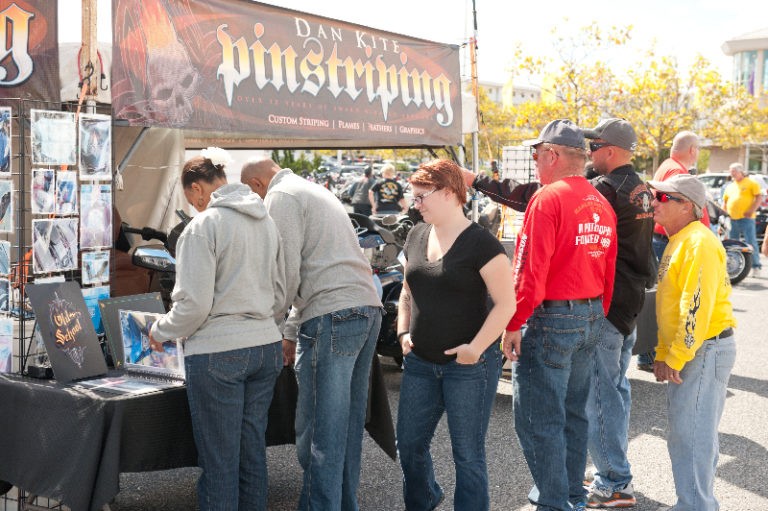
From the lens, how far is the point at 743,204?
13.7 meters

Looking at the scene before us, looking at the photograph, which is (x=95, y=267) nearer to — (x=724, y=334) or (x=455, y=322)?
(x=455, y=322)

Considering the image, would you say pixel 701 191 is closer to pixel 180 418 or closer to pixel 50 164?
pixel 180 418

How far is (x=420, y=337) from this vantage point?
350 cm

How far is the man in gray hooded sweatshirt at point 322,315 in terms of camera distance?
3443 mm

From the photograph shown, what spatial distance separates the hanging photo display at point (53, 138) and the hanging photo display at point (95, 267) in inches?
18.9

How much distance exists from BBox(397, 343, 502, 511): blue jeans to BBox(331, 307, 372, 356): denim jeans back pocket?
0.26 m

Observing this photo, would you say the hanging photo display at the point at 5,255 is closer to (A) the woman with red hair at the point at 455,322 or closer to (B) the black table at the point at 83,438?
(B) the black table at the point at 83,438

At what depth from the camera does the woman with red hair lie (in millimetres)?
3355

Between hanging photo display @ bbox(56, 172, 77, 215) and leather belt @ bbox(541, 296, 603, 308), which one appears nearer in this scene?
leather belt @ bbox(541, 296, 603, 308)

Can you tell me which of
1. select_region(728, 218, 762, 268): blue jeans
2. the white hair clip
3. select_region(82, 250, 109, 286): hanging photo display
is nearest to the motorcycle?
select_region(82, 250, 109, 286): hanging photo display

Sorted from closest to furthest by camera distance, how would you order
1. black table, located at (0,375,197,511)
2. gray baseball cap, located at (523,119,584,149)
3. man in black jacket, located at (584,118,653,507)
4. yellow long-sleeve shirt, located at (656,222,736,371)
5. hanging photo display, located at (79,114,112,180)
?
black table, located at (0,375,197,511) → yellow long-sleeve shirt, located at (656,222,736,371) → gray baseball cap, located at (523,119,584,149) → hanging photo display, located at (79,114,112,180) → man in black jacket, located at (584,118,653,507)

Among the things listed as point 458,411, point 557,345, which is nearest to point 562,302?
point 557,345

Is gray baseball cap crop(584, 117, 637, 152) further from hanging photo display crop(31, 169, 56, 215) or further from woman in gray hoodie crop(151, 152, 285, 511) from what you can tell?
hanging photo display crop(31, 169, 56, 215)

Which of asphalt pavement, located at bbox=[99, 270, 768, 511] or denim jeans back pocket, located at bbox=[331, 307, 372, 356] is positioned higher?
denim jeans back pocket, located at bbox=[331, 307, 372, 356]
